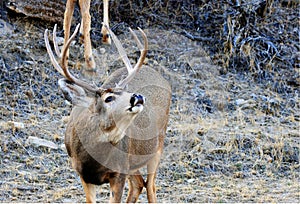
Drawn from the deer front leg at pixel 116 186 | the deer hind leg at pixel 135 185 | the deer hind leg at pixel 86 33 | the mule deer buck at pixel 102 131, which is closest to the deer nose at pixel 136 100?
the mule deer buck at pixel 102 131

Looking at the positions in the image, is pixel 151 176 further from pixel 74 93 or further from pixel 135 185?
pixel 74 93

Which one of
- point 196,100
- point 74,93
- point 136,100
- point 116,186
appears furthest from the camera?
point 196,100

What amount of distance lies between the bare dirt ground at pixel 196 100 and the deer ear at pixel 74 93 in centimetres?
204

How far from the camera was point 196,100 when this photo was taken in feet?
37.1

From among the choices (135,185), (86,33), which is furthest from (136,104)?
(86,33)

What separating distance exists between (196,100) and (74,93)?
547 centimetres

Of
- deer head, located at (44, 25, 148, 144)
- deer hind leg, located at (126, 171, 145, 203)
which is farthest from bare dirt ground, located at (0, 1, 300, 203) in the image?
deer head, located at (44, 25, 148, 144)

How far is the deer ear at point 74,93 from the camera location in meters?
5.99

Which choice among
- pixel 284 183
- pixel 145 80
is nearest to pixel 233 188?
pixel 284 183

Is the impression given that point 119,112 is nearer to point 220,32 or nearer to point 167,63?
point 167,63

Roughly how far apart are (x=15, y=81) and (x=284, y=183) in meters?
4.39

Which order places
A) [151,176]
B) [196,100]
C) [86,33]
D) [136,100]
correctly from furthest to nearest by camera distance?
[196,100], [86,33], [151,176], [136,100]

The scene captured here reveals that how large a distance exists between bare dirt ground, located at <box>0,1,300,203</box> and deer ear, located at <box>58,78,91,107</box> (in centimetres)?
204

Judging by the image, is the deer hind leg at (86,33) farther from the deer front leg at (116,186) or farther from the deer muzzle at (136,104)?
the deer muzzle at (136,104)
